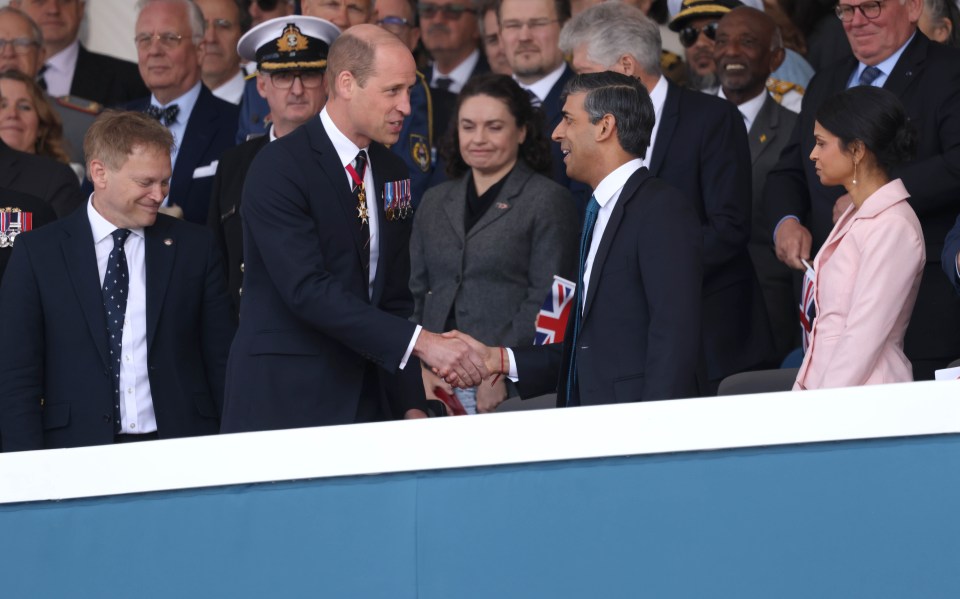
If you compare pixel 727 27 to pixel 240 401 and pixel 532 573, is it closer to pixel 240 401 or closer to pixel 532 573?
pixel 240 401

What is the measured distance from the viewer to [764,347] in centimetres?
484

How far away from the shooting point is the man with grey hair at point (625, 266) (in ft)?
11.4

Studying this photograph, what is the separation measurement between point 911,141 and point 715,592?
5.35 ft

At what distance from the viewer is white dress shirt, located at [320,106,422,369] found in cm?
389

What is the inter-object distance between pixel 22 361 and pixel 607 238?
166cm

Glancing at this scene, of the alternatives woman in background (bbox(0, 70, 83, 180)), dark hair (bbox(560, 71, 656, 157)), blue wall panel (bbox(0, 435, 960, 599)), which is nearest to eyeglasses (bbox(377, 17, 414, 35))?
woman in background (bbox(0, 70, 83, 180))

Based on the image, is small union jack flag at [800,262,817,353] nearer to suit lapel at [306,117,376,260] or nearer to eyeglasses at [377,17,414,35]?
suit lapel at [306,117,376,260]

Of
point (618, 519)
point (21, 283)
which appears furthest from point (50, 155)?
point (618, 519)

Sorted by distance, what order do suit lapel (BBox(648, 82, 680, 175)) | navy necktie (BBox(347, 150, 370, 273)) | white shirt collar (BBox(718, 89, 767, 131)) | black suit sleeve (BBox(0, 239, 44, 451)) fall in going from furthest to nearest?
white shirt collar (BBox(718, 89, 767, 131))
suit lapel (BBox(648, 82, 680, 175))
black suit sleeve (BBox(0, 239, 44, 451))
navy necktie (BBox(347, 150, 370, 273))

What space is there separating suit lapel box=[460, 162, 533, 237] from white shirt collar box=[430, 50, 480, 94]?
1.68 m

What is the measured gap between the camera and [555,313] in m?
4.17

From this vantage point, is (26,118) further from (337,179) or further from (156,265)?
(337,179)

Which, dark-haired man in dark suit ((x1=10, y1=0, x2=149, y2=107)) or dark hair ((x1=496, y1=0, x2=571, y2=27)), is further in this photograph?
dark-haired man in dark suit ((x1=10, y1=0, x2=149, y2=107))

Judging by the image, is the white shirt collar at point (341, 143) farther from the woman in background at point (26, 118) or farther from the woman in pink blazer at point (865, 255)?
the woman in background at point (26, 118)
